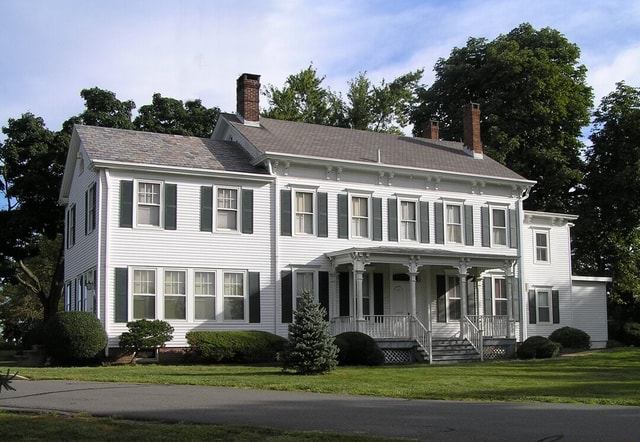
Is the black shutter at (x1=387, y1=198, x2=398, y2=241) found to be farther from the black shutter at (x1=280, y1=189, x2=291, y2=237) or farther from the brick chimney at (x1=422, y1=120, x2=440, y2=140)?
the brick chimney at (x1=422, y1=120, x2=440, y2=140)

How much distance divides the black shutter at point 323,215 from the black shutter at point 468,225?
6354mm

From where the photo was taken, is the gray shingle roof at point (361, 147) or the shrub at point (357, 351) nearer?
the shrub at point (357, 351)

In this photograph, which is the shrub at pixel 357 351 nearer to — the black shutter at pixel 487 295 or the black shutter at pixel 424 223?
the black shutter at pixel 424 223

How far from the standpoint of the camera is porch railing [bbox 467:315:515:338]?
3114 cm

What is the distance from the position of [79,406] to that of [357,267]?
16.1 m

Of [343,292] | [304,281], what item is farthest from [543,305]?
[304,281]

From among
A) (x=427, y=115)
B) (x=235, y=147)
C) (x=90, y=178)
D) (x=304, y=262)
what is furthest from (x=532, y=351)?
(x=427, y=115)

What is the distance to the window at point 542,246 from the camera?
3616 centimetres

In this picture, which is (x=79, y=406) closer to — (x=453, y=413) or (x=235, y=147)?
(x=453, y=413)

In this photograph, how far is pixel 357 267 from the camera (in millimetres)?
28578

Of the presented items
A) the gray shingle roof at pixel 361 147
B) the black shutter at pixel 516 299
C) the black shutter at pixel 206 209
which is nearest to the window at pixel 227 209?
the black shutter at pixel 206 209

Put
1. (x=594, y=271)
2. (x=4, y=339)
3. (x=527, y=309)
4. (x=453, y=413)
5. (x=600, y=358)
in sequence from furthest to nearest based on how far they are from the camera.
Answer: (x=4, y=339)
(x=594, y=271)
(x=527, y=309)
(x=600, y=358)
(x=453, y=413)

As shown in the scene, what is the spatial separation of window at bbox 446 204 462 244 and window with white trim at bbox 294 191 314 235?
6.18 m

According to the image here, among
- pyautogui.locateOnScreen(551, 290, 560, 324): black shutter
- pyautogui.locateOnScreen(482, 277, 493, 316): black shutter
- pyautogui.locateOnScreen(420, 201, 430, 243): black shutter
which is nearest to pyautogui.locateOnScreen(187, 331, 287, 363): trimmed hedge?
pyautogui.locateOnScreen(420, 201, 430, 243): black shutter
